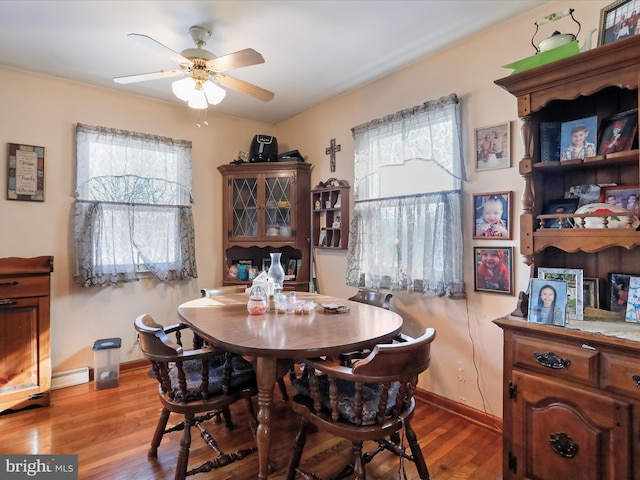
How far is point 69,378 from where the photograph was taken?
300cm

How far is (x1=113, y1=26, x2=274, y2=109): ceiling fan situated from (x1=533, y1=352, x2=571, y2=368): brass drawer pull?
82.0 inches

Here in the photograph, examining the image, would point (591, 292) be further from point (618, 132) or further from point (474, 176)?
point (474, 176)

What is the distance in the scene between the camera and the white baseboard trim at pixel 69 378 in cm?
294

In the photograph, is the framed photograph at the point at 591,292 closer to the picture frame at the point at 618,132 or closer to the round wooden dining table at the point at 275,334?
the picture frame at the point at 618,132

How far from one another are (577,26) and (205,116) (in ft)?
10.7

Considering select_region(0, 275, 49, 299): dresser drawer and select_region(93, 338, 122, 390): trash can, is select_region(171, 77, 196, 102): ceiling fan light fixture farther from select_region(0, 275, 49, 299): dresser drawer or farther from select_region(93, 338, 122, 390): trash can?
select_region(93, 338, 122, 390): trash can

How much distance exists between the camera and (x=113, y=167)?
3.23 metres

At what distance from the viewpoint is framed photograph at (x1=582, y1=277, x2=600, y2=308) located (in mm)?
1719

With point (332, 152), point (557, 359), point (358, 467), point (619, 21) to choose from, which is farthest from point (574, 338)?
point (332, 152)

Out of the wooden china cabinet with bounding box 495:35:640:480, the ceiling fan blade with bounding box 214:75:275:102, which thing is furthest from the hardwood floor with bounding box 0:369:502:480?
the ceiling fan blade with bounding box 214:75:275:102

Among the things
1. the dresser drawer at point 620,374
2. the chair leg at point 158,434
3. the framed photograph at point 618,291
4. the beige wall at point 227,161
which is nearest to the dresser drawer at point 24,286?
the beige wall at point 227,161

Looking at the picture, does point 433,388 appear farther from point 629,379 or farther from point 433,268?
point 629,379

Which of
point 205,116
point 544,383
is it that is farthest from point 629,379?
point 205,116

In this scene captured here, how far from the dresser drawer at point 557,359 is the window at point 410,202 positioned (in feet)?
2.56
